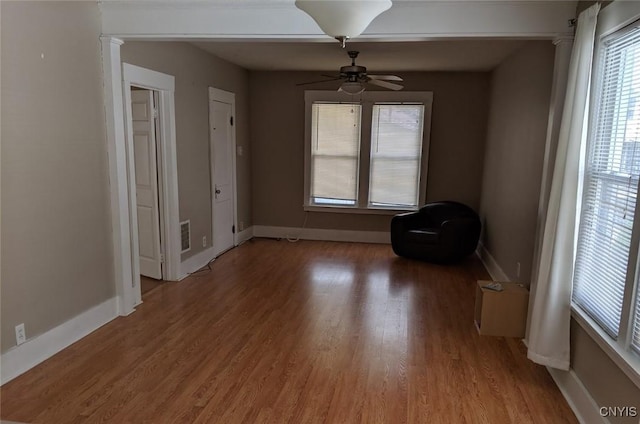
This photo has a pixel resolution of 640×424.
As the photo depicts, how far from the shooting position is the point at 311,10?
170 centimetres

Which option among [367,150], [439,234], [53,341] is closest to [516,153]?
[439,234]

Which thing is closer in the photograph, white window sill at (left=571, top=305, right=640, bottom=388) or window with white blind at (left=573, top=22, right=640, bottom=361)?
white window sill at (left=571, top=305, right=640, bottom=388)

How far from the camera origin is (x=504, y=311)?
337cm

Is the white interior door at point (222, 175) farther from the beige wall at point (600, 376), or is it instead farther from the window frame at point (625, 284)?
the beige wall at point (600, 376)

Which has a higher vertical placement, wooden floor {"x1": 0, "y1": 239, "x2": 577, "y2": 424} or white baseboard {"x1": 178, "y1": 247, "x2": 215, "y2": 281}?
white baseboard {"x1": 178, "y1": 247, "x2": 215, "y2": 281}

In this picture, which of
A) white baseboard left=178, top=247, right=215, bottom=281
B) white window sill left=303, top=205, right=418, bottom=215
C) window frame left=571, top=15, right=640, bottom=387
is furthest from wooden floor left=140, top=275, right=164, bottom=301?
window frame left=571, top=15, right=640, bottom=387

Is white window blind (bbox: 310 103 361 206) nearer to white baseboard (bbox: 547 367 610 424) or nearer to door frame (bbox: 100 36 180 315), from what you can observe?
door frame (bbox: 100 36 180 315)

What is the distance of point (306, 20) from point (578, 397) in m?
2.93

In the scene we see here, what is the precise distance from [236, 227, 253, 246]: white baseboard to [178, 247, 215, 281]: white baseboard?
2.78ft

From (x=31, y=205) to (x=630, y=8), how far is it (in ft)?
11.7

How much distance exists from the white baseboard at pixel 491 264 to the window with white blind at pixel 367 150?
1.11m

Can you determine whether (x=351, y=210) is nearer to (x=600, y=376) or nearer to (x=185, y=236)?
(x=185, y=236)

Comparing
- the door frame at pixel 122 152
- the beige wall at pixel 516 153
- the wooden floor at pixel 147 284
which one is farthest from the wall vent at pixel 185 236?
the beige wall at pixel 516 153

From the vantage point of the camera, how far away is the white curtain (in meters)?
2.42
